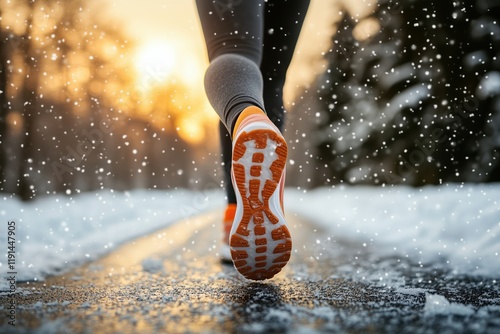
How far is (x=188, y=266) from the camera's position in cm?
195

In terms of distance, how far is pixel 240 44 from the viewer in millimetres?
1520

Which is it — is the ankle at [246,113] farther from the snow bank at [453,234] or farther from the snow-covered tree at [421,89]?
the snow-covered tree at [421,89]

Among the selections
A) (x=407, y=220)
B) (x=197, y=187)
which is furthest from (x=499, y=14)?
(x=197, y=187)

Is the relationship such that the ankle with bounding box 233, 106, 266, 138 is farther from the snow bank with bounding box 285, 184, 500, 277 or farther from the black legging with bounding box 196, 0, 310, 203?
the snow bank with bounding box 285, 184, 500, 277

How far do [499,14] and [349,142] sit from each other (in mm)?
10092

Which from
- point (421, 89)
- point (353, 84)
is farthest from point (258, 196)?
point (353, 84)

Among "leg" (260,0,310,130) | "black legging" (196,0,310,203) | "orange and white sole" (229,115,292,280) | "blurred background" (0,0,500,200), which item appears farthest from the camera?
"blurred background" (0,0,500,200)

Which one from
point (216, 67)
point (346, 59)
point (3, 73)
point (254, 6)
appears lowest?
point (216, 67)

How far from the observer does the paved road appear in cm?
86

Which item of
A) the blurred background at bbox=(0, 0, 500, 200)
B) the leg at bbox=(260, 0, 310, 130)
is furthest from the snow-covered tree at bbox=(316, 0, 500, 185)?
the leg at bbox=(260, 0, 310, 130)

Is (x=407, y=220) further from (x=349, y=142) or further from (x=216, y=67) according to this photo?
(x=349, y=142)

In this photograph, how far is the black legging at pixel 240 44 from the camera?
1.40m

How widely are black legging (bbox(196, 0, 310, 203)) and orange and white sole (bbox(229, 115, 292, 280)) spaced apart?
17cm

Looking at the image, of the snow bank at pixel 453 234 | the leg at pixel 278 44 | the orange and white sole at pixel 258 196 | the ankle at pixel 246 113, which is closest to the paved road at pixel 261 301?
the orange and white sole at pixel 258 196
